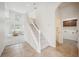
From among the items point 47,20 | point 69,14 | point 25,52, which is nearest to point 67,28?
point 69,14

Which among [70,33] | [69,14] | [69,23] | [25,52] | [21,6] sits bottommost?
[25,52]

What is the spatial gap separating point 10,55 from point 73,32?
1060 mm

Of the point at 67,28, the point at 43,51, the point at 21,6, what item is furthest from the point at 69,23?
the point at 21,6

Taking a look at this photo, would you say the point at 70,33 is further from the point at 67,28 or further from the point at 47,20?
the point at 47,20

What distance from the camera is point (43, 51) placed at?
1831 mm

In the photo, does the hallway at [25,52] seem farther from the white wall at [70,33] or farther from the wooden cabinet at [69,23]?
the wooden cabinet at [69,23]

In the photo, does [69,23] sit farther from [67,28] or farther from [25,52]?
[25,52]

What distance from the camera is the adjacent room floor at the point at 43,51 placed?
1.82 metres

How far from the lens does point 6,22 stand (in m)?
1.78

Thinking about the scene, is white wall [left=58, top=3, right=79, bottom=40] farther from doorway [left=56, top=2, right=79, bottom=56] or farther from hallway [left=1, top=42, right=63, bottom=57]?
hallway [left=1, top=42, right=63, bottom=57]

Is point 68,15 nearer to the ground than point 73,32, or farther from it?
farther from it

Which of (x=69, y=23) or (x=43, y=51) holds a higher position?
(x=69, y=23)

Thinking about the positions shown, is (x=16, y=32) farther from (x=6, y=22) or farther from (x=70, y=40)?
(x=70, y=40)

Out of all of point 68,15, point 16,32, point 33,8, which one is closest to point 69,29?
point 68,15
